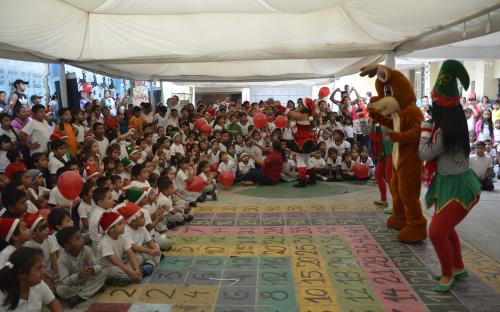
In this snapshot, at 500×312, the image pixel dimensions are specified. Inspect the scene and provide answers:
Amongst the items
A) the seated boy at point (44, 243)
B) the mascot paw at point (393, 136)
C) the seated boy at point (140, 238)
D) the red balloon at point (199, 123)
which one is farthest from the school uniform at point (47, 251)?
the red balloon at point (199, 123)

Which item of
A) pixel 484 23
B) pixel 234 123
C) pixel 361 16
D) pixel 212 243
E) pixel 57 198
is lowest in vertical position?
pixel 212 243

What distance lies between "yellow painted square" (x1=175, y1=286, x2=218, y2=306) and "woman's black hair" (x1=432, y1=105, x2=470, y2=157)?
2.25 meters

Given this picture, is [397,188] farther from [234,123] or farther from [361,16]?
[234,123]

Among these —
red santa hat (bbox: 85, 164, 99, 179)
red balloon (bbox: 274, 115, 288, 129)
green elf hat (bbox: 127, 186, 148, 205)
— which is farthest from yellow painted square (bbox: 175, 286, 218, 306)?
red balloon (bbox: 274, 115, 288, 129)

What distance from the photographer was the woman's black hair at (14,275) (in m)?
2.53

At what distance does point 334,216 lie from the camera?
5781mm

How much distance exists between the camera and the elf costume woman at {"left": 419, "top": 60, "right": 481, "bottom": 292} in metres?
3.33

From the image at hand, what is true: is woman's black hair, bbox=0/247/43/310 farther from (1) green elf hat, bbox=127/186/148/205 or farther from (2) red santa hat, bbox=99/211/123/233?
(1) green elf hat, bbox=127/186/148/205

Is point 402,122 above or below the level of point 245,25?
below

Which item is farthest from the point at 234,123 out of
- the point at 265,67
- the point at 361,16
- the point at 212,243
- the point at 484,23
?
the point at 484,23

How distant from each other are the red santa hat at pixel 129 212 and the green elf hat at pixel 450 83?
284 cm

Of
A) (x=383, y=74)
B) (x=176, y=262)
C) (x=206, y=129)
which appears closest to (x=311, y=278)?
(x=176, y=262)

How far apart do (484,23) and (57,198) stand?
516 cm

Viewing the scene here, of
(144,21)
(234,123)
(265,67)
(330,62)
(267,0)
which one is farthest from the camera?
(265,67)
